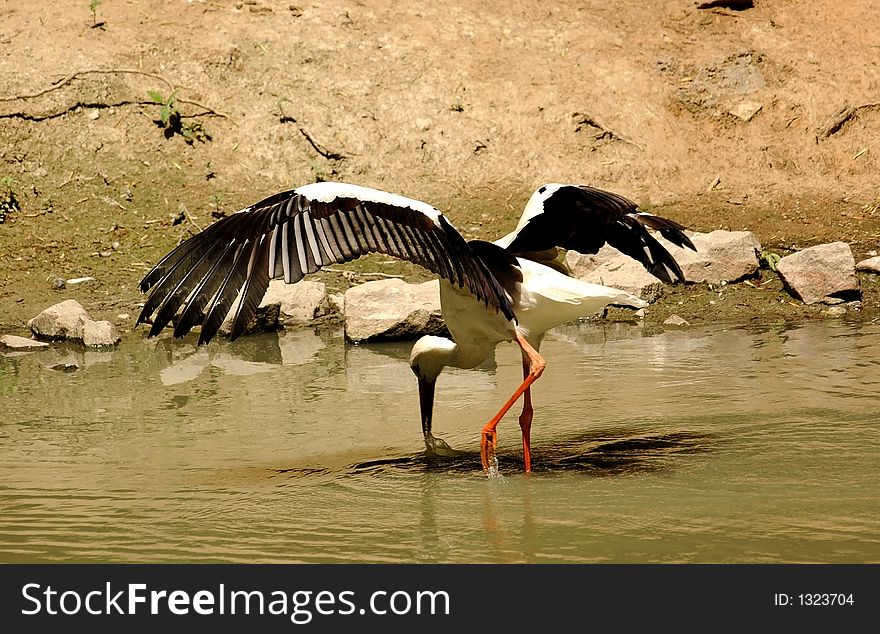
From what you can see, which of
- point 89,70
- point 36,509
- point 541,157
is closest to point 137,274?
point 89,70

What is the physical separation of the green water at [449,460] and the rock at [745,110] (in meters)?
3.92

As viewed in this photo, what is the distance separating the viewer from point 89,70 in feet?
37.2

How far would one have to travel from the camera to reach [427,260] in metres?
5.06

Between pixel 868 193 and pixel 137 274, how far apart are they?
6.23 metres

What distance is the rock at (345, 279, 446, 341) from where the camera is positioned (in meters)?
8.23

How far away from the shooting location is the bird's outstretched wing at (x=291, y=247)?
488 centimetres

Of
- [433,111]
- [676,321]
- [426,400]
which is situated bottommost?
[426,400]

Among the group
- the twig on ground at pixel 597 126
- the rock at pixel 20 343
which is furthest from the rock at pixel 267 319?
the twig on ground at pixel 597 126

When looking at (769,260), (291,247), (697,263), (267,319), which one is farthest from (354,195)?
(769,260)

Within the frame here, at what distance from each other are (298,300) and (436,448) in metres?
3.31

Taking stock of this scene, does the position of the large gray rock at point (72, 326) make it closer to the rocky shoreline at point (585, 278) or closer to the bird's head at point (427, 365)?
the rocky shoreline at point (585, 278)

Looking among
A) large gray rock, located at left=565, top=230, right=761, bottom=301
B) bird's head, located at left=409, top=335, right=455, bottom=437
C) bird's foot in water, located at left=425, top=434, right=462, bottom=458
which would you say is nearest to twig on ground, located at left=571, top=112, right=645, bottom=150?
large gray rock, located at left=565, top=230, right=761, bottom=301

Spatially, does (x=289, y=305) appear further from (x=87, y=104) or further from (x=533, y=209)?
(x=87, y=104)
